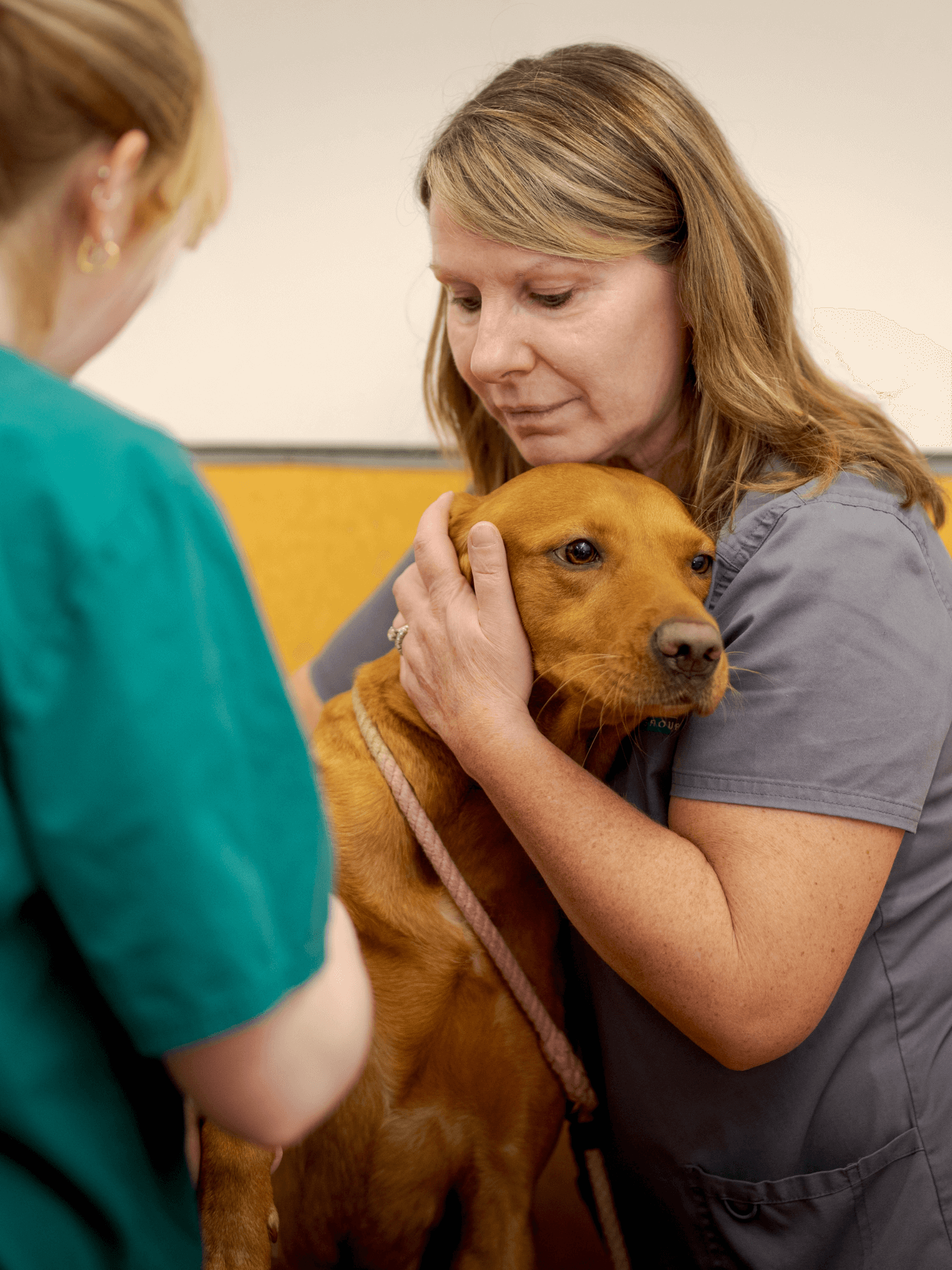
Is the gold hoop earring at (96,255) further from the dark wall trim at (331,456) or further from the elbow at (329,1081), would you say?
the dark wall trim at (331,456)

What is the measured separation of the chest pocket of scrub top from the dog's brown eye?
0.66 metres

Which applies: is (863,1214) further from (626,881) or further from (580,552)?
(580,552)

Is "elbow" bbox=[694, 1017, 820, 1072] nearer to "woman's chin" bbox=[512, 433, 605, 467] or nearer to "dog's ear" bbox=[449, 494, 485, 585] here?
"dog's ear" bbox=[449, 494, 485, 585]

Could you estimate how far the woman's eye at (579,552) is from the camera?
43.4 inches

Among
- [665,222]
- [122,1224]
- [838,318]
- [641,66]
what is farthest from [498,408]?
[122,1224]

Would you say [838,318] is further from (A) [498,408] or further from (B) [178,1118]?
(B) [178,1118]

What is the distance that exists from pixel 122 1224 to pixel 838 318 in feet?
4.67

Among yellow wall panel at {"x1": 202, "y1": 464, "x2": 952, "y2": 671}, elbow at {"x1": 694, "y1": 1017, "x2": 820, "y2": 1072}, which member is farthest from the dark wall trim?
elbow at {"x1": 694, "y1": 1017, "x2": 820, "y2": 1072}

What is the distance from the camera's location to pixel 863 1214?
3.13 feet

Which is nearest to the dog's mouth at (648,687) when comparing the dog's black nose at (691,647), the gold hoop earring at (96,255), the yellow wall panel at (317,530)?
the dog's black nose at (691,647)

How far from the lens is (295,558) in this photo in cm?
208

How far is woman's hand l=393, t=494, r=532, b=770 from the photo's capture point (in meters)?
0.99

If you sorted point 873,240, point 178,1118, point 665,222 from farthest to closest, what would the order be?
point 873,240 < point 665,222 < point 178,1118

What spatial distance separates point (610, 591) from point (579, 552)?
64 mm
